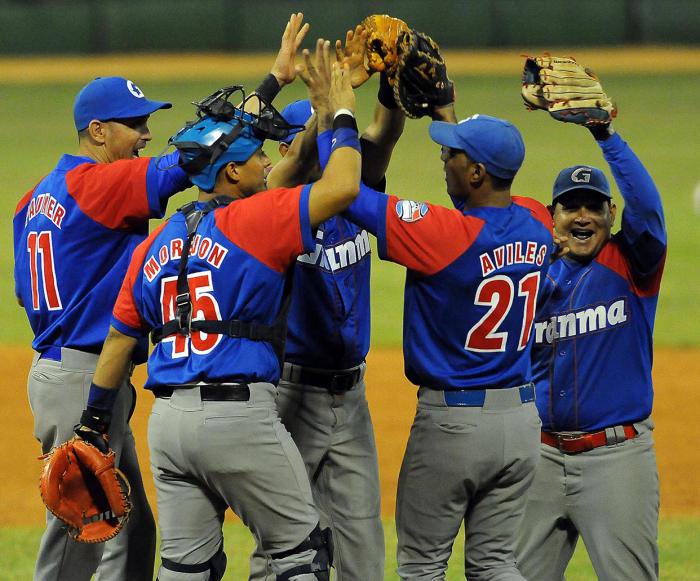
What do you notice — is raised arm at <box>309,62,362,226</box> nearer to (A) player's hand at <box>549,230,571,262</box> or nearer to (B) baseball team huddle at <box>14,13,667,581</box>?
(B) baseball team huddle at <box>14,13,667,581</box>

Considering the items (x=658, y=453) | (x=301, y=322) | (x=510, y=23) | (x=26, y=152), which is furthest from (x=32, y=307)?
(x=510, y=23)

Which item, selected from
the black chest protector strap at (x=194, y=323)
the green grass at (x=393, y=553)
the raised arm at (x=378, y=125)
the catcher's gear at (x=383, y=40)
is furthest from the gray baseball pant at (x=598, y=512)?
the catcher's gear at (x=383, y=40)

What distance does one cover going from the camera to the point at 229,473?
151 inches

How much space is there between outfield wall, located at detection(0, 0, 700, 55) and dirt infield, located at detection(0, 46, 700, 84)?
24 cm

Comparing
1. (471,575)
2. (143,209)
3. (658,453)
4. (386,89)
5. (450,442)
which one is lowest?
(658,453)

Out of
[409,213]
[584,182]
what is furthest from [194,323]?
[584,182]

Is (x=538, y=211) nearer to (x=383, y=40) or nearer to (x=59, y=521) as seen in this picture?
(x=383, y=40)

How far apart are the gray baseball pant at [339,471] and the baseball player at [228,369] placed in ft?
2.43

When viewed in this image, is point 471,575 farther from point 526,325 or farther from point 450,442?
point 526,325

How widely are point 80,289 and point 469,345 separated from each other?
1655 millimetres

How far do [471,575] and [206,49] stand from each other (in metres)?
26.3

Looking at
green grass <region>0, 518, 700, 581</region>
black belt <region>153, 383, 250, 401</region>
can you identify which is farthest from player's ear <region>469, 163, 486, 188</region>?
green grass <region>0, 518, 700, 581</region>

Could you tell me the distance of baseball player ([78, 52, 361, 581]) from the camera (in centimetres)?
384

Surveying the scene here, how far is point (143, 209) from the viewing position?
4809mm
